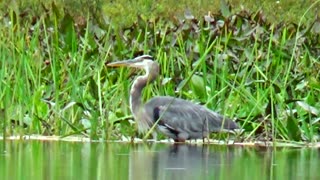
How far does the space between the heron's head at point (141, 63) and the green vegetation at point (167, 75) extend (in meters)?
0.11

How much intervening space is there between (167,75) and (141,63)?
0.28 metres

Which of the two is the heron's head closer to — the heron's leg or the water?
the heron's leg

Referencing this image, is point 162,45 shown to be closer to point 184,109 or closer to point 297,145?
point 184,109

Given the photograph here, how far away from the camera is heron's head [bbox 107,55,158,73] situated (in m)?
12.5

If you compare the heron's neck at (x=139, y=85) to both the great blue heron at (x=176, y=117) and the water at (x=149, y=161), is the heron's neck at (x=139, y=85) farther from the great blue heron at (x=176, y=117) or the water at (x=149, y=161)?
the water at (x=149, y=161)

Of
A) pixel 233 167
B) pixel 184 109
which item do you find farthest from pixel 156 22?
pixel 233 167

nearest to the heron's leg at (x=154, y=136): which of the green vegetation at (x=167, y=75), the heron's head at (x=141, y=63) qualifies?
the green vegetation at (x=167, y=75)

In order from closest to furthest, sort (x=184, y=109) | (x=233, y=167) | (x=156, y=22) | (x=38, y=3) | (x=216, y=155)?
1. (x=233, y=167)
2. (x=216, y=155)
3. (x=184, y=109)
4. (x=156, y=22)
5. (x=38, y=3)

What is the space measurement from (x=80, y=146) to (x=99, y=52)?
266cm

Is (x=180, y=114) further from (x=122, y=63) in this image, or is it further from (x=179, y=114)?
(x=122, y=63)

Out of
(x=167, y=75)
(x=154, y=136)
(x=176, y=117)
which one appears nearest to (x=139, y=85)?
(x=167, y=75)

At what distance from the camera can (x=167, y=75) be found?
12.8 m

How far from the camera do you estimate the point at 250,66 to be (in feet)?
42.1

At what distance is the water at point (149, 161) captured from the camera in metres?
8.95
